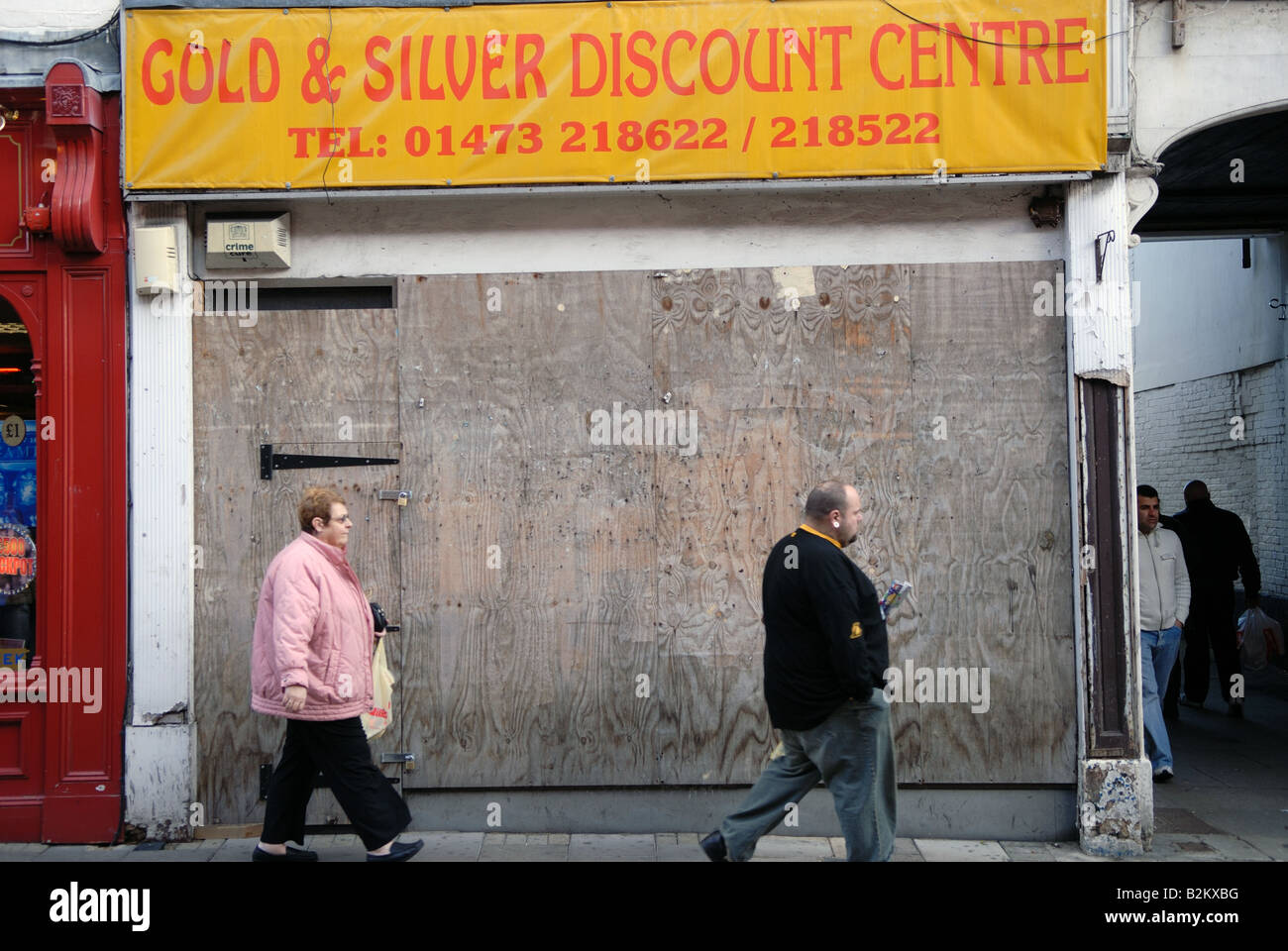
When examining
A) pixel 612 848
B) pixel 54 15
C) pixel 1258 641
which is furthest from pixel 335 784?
pixel 1258 641

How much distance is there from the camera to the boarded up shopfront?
6.43 m

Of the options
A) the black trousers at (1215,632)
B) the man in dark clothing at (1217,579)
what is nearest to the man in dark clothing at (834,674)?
the black trousers at (1215,632)

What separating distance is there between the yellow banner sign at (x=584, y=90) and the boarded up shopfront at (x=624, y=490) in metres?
0.69

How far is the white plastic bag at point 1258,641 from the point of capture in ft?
31.1

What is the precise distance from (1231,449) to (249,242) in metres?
10.8

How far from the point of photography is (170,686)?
641cm

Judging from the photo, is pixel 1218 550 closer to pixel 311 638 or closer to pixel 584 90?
pixel 584 90

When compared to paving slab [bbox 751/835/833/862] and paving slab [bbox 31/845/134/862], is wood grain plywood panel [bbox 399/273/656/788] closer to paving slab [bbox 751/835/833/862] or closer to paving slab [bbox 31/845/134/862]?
paving slab [bbox 751/835/833/862]

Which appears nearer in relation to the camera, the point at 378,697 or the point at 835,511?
the point at 835,511

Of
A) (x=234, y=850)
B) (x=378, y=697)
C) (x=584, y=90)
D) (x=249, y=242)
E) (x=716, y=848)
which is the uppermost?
(x=584, y=90)

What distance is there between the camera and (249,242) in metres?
6.43

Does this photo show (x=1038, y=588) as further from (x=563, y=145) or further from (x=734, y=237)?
(x=563, y=145)

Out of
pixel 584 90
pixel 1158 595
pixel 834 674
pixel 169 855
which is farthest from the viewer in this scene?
pixel 1158 595

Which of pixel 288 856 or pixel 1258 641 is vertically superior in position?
pixel 1258 641
